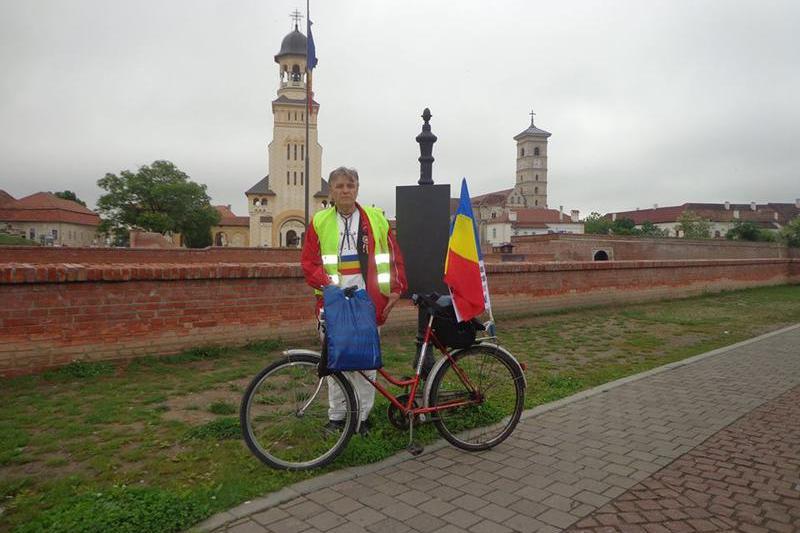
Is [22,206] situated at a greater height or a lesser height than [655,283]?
greater

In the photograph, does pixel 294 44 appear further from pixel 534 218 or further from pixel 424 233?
pixel 424 233

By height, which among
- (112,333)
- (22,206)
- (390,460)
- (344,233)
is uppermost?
(22,206)

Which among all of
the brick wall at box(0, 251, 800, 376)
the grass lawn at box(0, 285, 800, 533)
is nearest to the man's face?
the grass lawn at box(0, 285, 800, 533)

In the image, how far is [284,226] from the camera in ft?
240

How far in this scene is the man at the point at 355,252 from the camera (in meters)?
3.94

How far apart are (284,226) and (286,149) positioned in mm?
10643

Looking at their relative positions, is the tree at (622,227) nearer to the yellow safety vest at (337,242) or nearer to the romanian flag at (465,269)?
the romanian flag at (465,269)

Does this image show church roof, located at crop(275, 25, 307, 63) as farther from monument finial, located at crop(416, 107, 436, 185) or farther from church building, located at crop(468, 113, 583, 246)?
monument finial, located at crop(416, 107, 436, 185)

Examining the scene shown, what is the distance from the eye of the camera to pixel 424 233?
4.91m

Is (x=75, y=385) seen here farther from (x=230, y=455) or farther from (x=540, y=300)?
(x=540, y=300)

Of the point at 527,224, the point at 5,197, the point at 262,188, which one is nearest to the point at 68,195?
the point at 5,197

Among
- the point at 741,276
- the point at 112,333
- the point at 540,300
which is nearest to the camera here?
the point at 112,333

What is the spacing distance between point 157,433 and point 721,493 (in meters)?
3.93

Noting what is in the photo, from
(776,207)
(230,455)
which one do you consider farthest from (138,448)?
(776,207)
